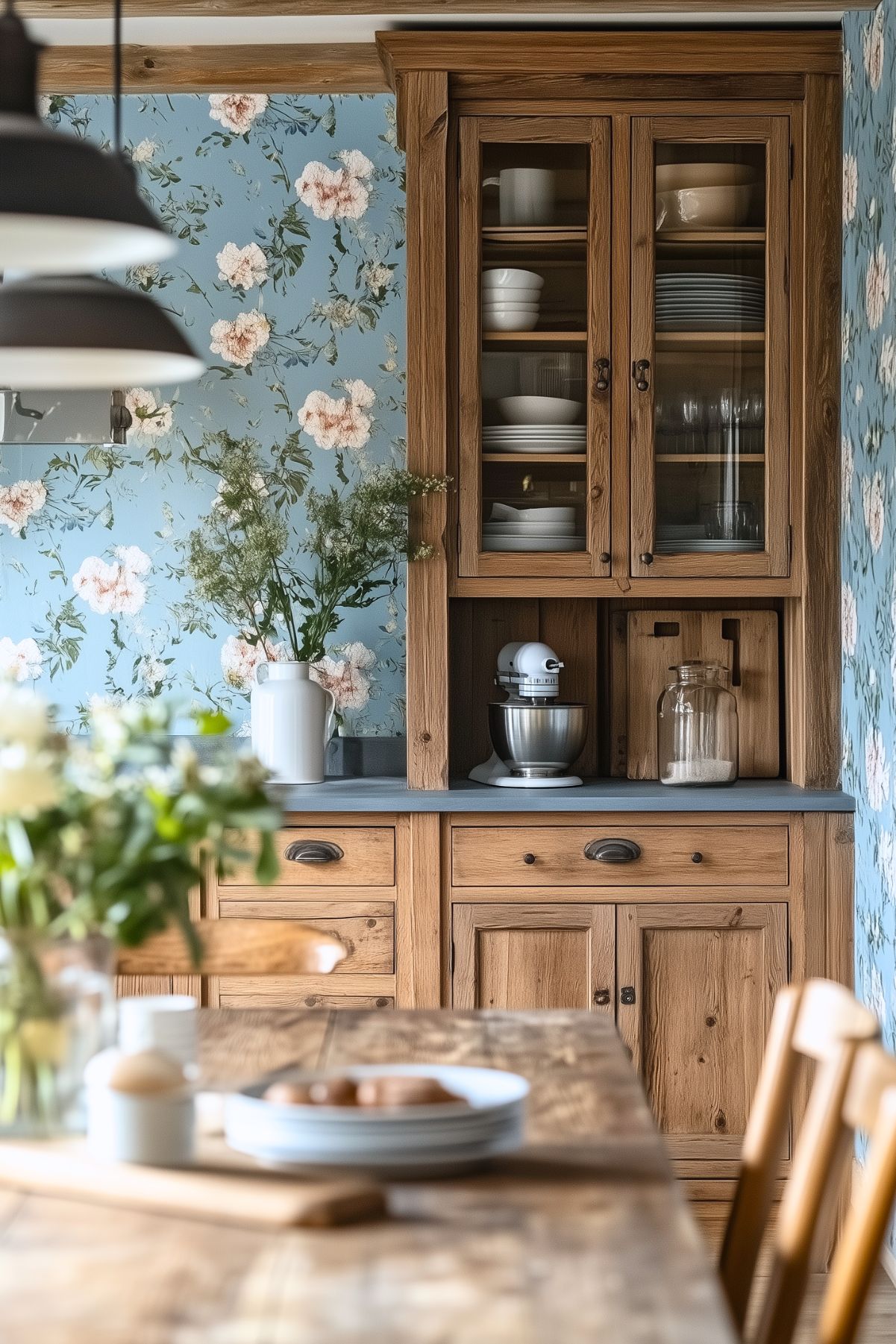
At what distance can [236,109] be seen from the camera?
3.59 meters

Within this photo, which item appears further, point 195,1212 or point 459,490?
point 459,490

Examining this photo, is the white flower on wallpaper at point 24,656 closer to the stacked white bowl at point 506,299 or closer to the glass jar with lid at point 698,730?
the stacked white bowl at point 506,299

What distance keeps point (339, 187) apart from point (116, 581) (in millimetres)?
1103

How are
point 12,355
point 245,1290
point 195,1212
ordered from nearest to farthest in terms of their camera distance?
point 245,1290, point 195,1212, point 12,355

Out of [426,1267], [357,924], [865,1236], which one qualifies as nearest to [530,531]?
[357,924]

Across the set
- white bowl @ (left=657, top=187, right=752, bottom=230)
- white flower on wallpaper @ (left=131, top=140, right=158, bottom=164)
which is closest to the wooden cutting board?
white bowl @ (left=657, top=187, right=752, bottom=230)

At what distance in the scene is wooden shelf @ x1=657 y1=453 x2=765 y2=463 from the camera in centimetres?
328

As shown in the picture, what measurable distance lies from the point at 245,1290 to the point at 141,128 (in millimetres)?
3177

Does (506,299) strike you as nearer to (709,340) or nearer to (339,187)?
(709,340)

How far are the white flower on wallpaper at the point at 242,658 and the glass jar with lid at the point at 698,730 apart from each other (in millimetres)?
949

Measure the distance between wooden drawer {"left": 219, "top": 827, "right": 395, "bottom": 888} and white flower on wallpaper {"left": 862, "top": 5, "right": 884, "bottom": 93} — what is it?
181cm

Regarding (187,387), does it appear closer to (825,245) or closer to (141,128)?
(141,128)

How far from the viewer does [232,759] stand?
131 cm

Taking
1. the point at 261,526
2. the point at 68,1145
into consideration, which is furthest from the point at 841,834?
the point at 68,1145
